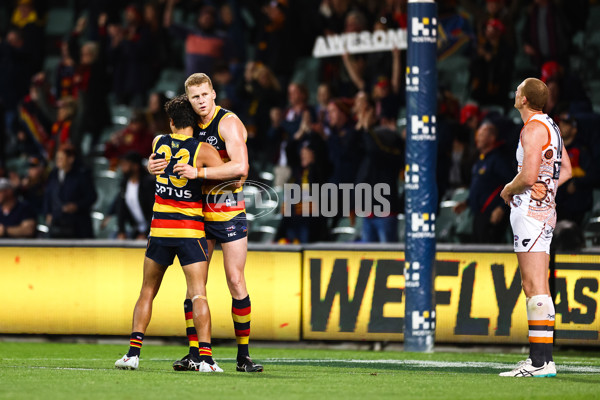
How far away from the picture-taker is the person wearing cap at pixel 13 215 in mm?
14141

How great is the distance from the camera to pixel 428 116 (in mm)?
11180

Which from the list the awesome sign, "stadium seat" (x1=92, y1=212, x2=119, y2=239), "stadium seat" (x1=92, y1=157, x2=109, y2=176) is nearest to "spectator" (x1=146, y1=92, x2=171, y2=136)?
"stadium seat" (x1=92, y1=212, x2=119, y2=239)

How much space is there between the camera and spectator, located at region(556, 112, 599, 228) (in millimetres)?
12422

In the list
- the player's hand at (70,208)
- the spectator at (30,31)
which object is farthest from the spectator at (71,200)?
the spectator at (30,31)

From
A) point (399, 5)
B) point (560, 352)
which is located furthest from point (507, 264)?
point (399, 5)

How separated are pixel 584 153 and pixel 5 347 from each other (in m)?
6.67

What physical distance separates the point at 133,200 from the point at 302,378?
644cm

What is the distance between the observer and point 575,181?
12.5 m

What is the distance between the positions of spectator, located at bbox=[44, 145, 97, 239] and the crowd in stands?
0.02 metres

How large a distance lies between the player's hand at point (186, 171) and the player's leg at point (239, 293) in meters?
0.68

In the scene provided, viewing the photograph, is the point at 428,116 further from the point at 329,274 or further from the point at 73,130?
the point at 73,130

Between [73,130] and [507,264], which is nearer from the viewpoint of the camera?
[507,264]

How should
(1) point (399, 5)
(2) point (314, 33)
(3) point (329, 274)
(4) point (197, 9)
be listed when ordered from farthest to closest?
(4) point (197, 9) → (2) point (314, 33) → (1) point (399, 5) → (3) point (329, 274)

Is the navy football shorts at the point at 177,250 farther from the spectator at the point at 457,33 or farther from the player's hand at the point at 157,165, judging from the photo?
the spectator at the point at 457,33
